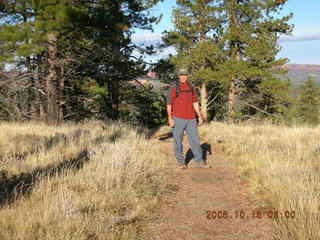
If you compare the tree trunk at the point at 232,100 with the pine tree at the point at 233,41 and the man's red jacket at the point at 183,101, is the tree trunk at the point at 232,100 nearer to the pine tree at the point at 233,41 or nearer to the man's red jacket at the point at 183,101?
the pine tree at the point at 233,41

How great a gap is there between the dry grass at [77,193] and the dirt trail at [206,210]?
9.9 inches

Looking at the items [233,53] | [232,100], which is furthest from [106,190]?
[232,100]

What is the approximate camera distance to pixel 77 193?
3668mm

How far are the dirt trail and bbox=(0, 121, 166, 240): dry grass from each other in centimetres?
25

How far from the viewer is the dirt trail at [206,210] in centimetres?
307

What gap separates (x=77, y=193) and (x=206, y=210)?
1.67 metres

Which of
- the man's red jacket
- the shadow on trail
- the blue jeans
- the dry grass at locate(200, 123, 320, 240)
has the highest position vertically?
the man's red jacket

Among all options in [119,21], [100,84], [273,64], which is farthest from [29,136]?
[273,64]

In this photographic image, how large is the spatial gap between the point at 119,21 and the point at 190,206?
923 cm

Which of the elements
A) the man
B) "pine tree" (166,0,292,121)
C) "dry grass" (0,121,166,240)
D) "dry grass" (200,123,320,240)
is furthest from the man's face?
"pine tree" (166,0,292,121)

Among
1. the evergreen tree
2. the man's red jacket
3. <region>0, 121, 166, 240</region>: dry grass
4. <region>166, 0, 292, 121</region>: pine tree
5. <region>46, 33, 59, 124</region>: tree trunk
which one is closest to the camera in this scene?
<region>0, 121, 166, 240</region>: dry grass

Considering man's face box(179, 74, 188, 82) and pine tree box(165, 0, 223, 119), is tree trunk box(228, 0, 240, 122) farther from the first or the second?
man's face box(179, 74, 188, 82)

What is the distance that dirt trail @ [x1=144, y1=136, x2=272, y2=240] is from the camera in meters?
3.07
